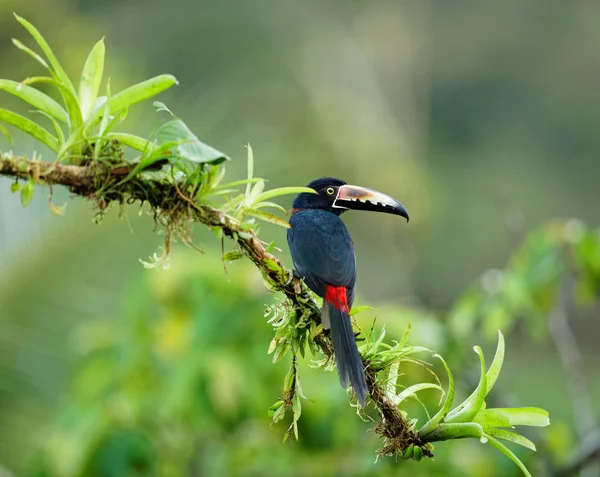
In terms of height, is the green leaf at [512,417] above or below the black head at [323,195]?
below

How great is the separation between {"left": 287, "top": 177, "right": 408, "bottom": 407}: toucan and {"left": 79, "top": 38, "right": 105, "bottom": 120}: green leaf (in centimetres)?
70

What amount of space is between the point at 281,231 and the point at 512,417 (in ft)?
14.0

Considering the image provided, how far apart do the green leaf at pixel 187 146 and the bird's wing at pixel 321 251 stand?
863 millimetres

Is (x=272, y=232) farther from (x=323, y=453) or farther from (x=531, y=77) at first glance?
(x=531, y=77)

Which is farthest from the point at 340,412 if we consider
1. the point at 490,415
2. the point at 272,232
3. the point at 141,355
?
the point at 272,232

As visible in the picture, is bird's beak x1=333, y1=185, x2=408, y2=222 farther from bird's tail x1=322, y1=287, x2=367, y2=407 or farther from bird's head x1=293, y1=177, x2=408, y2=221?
bird's tail x1=322, y1=287, x2=367, y2=407

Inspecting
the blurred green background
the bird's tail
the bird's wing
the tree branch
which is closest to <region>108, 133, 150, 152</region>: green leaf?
the tree branch

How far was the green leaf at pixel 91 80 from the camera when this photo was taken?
5.92 feet

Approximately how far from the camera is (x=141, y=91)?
5.74 feet

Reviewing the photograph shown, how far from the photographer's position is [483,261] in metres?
17.4

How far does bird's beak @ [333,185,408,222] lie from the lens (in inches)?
96.7

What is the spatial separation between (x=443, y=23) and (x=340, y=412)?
56.8 feet

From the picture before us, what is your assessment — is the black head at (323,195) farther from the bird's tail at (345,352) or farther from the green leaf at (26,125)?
the green leaf at (26,125)

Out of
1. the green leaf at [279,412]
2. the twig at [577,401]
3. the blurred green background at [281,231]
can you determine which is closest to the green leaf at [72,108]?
the green leaf at [279,412]
